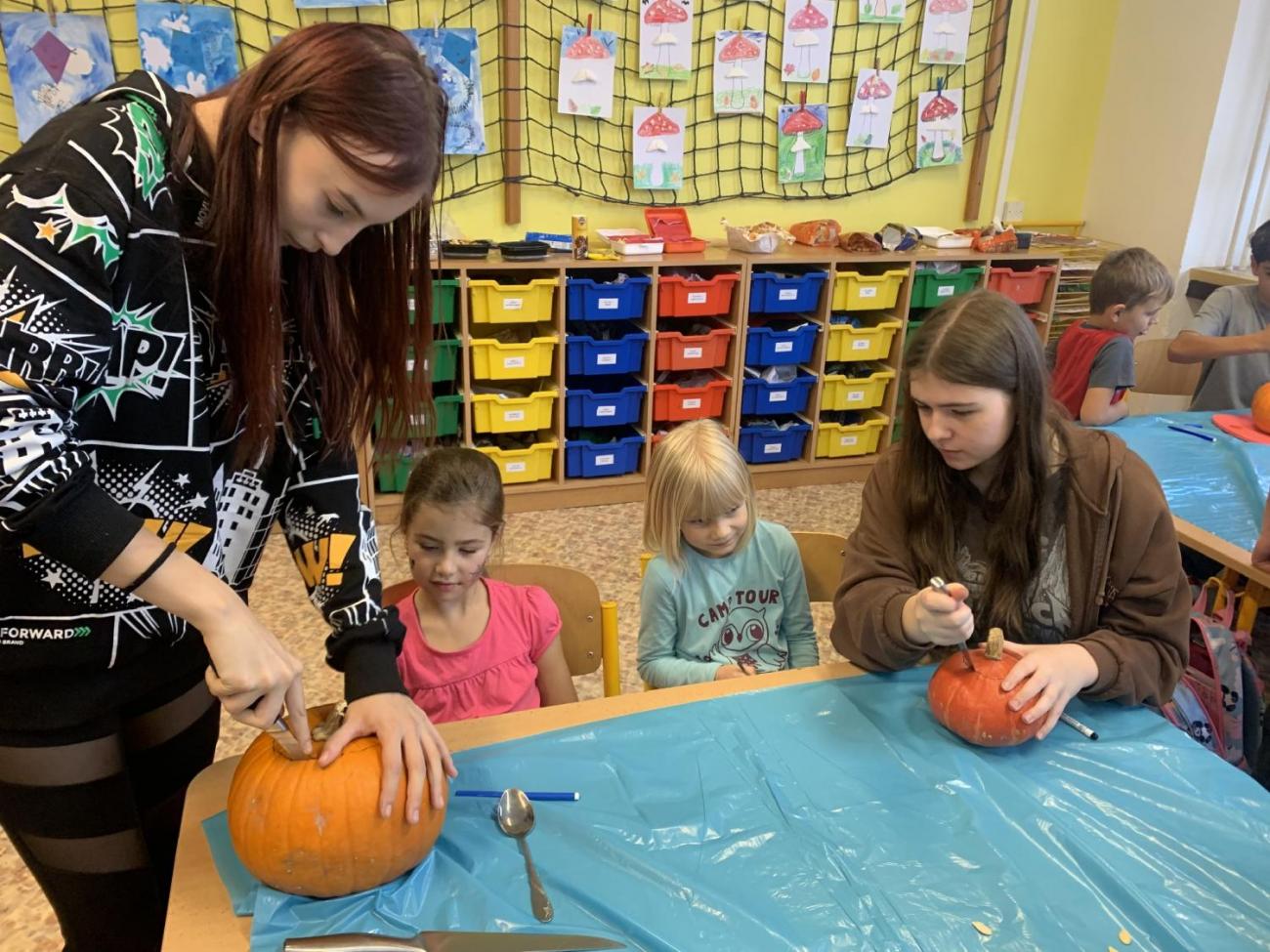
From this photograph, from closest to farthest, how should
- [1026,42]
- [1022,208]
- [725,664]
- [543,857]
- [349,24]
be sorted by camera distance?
[349,24] < [543,857] < [725,664] < [1026,42] < [1022,208]

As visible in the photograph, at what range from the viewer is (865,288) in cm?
312

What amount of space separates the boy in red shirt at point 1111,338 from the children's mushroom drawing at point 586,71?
1.63 metres

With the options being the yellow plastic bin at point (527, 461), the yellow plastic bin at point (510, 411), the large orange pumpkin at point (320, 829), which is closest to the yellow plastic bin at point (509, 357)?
the yellow plastic bin at point (510, 411)

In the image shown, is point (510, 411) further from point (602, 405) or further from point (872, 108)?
point (872, 108)

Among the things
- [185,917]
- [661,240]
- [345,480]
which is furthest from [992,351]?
[661,240]

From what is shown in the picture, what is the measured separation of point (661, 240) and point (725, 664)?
74.7 inches

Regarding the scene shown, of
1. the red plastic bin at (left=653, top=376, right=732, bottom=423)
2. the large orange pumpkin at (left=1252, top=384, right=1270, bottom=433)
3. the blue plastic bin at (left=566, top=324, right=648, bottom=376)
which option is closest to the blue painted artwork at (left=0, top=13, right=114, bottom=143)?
the blue plastic bin at (left=566, top=324, right=648, bottom=376)

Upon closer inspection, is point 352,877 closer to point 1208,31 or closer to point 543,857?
point 543,857

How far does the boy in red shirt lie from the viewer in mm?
2246

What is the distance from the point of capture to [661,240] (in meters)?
2.92

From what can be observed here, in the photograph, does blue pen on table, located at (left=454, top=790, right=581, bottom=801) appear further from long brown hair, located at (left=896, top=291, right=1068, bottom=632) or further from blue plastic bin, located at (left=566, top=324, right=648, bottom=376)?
blue plastic bin, located at (left=566, top=324, right=648, bottom=376)

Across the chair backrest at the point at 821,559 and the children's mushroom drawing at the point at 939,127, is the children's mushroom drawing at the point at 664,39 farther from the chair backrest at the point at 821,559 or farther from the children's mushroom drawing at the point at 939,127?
the chair backrest at the point at 821,559

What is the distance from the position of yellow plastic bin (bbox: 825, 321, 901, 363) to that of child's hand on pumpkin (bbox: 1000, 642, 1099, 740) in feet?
7.39

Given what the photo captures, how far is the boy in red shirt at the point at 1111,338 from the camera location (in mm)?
2246
